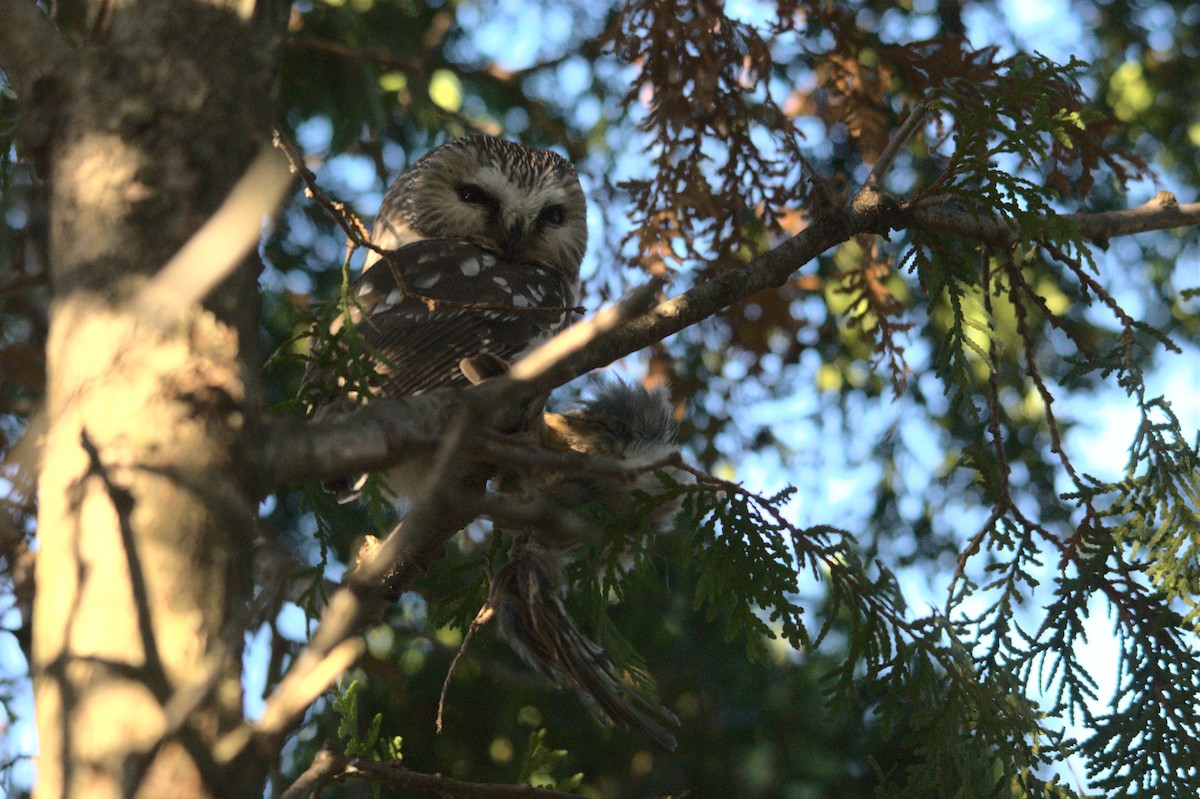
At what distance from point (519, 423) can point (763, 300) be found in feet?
5.79

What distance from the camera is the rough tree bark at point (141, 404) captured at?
4.38ft

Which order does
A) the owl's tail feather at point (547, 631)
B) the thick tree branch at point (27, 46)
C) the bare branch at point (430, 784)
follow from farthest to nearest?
the owl's tail feather at point (547, 631)
the bare branch at point (430, 784)
the thick tree branch at point (27, 46)

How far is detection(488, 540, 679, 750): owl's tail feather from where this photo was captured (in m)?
2.64

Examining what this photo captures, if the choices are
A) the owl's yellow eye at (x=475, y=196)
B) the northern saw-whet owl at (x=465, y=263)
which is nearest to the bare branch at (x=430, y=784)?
the northern saw-whet owl at (x=465, y=263)

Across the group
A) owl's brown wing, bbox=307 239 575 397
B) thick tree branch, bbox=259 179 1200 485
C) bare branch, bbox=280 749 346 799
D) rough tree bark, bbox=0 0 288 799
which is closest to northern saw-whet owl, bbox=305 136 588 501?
owl's brown wing, bbox=307 239 575 397

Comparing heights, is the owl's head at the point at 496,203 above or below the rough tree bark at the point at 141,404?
above

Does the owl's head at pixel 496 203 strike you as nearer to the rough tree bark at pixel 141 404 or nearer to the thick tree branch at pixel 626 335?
the thick tree branch at pixel 626 335

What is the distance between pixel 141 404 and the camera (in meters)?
1.47

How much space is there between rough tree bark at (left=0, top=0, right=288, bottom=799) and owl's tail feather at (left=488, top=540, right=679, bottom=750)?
132 cm

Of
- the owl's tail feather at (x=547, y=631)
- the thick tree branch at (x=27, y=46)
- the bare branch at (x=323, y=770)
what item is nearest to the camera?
the thick tree branch at (x=27, y=46)

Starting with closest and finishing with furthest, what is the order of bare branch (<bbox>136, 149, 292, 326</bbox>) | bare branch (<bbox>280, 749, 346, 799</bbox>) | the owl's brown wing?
bare branch (<bbox>136, 149, 292, 326</bbox>) → bare branch (<bbox>280, 749, 346, 799</bbox>) → the owl's brown wing

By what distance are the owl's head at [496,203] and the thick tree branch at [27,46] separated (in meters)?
2.56

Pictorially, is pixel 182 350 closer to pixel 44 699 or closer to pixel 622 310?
pixel 44 699

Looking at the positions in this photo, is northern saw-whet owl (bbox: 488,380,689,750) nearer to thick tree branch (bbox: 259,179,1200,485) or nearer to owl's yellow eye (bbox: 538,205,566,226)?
thick tree branch (bbox: 259,179,1200,485)
